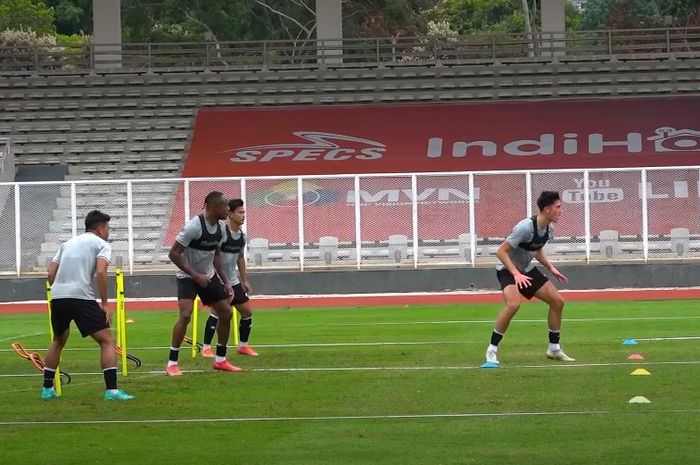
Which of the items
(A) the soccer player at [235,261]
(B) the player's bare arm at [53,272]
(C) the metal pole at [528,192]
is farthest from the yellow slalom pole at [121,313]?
(C) the metal pole at [528,192]

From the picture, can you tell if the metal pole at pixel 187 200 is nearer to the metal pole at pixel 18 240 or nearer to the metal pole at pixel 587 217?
the metal pole at pixel 18 240

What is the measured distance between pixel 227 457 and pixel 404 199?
23.2 metres

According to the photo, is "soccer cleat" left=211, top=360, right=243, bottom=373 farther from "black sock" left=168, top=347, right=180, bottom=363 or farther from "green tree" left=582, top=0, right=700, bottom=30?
"green tree" left=582, top=0, right=700, bottom=30

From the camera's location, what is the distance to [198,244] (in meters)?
15.4

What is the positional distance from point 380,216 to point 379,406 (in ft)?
67.0

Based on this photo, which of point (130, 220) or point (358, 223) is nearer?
point (130, 220)

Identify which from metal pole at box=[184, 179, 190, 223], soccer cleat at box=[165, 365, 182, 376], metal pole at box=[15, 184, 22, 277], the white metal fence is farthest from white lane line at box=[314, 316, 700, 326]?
→ metal pole at box=[15, 184, 22, 277]

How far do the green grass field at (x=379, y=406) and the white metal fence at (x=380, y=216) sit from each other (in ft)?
39.4

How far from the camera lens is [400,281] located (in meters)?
32.4

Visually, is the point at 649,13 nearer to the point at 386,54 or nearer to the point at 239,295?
the point at 386,54

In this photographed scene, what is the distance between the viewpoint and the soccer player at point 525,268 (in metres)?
15.4

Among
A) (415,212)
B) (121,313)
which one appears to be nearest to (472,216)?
(415,212)

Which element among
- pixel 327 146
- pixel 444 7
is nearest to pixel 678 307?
pixel 327 146

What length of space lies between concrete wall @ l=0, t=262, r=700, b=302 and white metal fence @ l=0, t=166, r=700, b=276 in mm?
362
